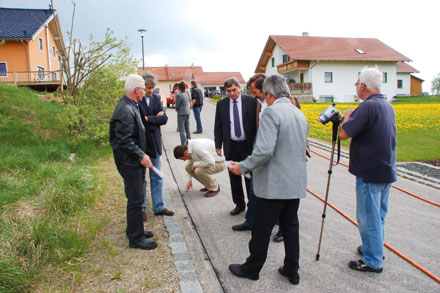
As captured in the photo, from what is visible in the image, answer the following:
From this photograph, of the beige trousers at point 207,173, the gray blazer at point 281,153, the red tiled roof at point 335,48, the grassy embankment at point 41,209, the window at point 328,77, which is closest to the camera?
the gray blazer at point 281,153

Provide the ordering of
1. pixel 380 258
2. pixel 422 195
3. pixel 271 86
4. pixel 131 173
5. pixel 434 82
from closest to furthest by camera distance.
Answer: pixel 271 86
pixel 380 258
pixel 131 173
pixel 422 195
pixel 434 82

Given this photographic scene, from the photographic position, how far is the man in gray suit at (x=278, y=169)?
3115 mm

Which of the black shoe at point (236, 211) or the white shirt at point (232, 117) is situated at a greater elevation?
the white shirt at point (232, 117)

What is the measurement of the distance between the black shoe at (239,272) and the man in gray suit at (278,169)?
0.11 metres

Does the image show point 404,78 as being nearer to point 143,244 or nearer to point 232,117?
point 232,117

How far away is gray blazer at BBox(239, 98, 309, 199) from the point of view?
3096 mm

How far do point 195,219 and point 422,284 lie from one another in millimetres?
3016

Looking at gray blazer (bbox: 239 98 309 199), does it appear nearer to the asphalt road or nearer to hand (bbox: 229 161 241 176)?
hand (bbox: 229 161 241 176)

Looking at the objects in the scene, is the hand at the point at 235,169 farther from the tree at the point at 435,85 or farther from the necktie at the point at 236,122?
the tree at the point at 435,85

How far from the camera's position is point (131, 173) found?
3980mm

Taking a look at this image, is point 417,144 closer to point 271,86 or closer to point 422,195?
point 422,195

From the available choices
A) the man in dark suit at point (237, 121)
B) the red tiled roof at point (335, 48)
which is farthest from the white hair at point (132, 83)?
the red tiled roof at point (335, 48)

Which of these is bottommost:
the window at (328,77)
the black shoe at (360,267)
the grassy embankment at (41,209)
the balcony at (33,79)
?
the black shoe at (360,267)

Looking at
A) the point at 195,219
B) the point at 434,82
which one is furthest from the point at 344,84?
the point at 195,219
